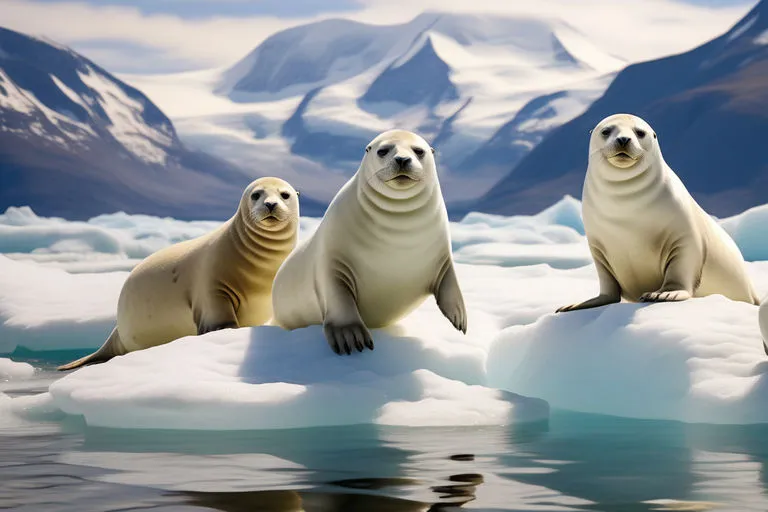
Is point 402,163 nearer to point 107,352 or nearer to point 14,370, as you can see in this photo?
point 107,352

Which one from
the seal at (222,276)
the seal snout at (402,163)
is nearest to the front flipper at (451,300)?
the seal snout at (402,163)

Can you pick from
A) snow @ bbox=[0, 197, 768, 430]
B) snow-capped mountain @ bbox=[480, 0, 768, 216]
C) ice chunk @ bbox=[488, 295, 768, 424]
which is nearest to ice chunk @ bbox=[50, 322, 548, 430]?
snow @ bbox=[0, 197, 768, 430]

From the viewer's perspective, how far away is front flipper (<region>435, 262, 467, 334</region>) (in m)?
5.28

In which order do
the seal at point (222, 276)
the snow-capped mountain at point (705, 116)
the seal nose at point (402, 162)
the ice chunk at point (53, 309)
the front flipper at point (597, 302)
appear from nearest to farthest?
the seal nose at point (402, 162) < the front flipper at point (597, 302) < the seal at point (222, 276) < the ice chunk at point (53, 309) < the snow-capped mountain at point (705, 116)

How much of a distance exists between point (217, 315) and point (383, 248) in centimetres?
157

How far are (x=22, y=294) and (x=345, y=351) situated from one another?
6.00 m

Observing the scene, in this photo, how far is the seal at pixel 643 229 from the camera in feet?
17.9

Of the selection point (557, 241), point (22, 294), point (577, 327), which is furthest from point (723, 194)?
point (577, 327)

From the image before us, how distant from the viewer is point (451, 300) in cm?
530

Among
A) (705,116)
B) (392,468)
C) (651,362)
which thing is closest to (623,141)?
(651,362)

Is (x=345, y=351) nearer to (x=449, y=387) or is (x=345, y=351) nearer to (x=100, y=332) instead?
(x=449, y=387)

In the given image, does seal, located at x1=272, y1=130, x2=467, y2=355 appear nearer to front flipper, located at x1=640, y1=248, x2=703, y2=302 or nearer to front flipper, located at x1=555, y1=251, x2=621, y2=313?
front flipper, located at x1=555, y1=251, x2=621, y2=313

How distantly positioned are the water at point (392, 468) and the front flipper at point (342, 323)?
0.52m

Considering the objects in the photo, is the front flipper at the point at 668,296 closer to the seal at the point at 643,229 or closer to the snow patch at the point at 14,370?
the seal at the point at 643,229
